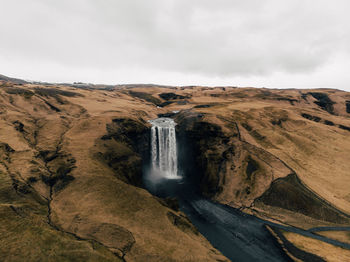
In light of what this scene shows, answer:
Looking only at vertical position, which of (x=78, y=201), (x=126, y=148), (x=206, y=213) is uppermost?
(x=126, y=148)

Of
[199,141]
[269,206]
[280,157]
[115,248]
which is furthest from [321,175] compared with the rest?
[115,248]

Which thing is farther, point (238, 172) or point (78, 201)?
point (238, 172)

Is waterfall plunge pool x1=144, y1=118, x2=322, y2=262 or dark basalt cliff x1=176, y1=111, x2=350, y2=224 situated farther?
dark basalt cliff x1=176, y1=111, x2=350, y2=224

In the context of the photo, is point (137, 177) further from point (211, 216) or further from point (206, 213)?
point (211, 216)

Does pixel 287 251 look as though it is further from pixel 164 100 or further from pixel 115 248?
pixel 164 100

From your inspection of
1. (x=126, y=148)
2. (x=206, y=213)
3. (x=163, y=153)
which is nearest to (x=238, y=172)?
(x=206, y=213)

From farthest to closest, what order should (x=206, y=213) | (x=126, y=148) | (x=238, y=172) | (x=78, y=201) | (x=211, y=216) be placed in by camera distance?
(x=238, y=172), (x=126, y=148), (x=206, y=213), (x=211, y=216), (x=78, y=201)

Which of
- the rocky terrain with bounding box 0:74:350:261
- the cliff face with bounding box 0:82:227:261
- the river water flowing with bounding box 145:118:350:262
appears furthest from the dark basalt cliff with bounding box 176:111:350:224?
the cliff face with bounding box 0:82:227:261

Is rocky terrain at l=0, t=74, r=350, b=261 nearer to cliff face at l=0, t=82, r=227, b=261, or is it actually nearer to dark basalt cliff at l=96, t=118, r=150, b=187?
cliff face at l=0, t=82, r=227, b=261
